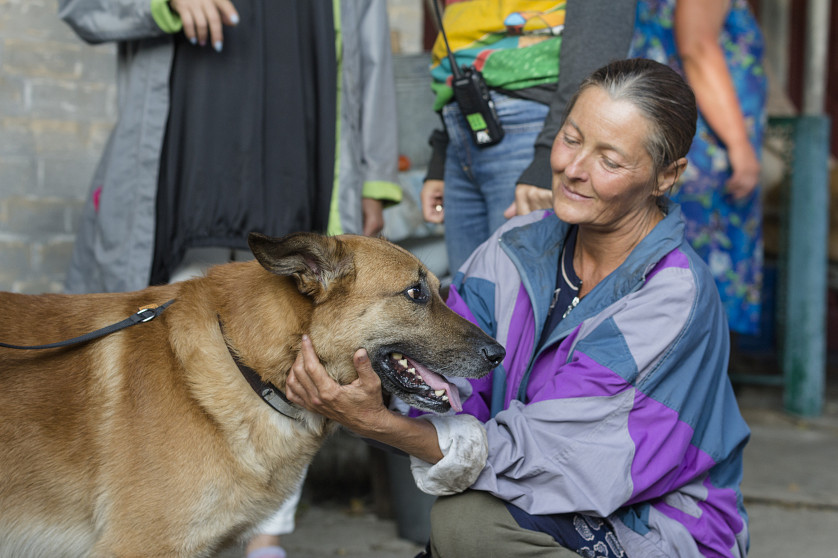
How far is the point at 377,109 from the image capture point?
10.1 ft

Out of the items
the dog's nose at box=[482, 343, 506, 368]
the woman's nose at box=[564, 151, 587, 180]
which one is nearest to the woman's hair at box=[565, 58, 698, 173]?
the woman's nose at box=[564, 151, 587, 180]

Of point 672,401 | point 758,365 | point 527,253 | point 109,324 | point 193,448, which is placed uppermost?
point 527,253

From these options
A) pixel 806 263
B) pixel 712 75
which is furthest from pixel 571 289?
pixel 806 263

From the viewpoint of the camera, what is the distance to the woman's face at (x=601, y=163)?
6.96 ft

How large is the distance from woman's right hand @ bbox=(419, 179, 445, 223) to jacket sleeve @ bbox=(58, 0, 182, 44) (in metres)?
1.02

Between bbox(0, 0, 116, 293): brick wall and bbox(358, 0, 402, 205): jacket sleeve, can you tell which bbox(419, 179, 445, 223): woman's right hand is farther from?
bbox(0, 0, 116, 293): brick wall

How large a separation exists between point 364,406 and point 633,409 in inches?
25.2

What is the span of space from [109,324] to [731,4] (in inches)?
119

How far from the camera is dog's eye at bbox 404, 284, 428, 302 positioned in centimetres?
218

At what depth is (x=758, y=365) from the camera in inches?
236

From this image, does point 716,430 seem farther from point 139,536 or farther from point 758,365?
point 758,365

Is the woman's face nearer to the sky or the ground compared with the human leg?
nearer to the sky

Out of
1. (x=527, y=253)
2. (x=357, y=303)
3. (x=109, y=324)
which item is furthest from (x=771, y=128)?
(x=109, y=324)

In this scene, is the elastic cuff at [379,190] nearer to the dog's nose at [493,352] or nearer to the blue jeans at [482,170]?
the blue jeans at [482,170]
